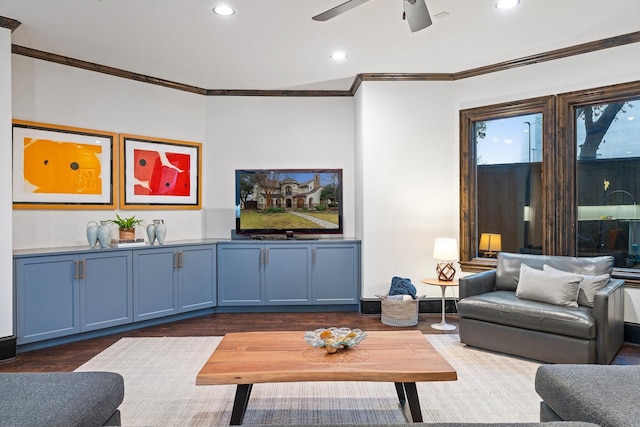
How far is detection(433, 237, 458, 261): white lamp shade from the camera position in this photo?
4.45 metres

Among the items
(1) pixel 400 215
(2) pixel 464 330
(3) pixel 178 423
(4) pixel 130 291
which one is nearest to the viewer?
(3) pixel 178 423

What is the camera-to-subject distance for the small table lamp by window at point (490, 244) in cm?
484

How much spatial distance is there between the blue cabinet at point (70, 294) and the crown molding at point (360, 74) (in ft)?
6.72

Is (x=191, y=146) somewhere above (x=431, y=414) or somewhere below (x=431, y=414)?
above

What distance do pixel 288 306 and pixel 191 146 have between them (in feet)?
7.88

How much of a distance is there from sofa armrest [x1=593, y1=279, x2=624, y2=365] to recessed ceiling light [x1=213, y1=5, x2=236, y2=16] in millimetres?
3560

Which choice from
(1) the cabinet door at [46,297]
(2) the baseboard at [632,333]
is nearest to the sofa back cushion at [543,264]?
(2) the baseboard at [632,333]

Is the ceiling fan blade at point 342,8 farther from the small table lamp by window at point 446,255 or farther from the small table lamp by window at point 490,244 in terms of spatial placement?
the small table lamp by window at point 490,244

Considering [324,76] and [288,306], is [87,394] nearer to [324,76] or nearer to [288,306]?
[288,306]

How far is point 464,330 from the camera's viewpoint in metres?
3.80

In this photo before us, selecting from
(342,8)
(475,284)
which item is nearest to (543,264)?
(475,284)

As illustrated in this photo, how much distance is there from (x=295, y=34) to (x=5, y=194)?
9.21 ft

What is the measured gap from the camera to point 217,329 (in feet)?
15.0

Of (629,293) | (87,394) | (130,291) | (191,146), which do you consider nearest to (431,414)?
(87,394)
